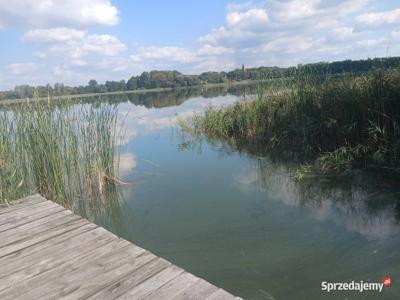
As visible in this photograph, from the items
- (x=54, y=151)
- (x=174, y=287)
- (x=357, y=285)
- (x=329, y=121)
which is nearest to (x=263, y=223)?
(x=357, y=285)

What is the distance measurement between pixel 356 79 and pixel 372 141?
4.09ft

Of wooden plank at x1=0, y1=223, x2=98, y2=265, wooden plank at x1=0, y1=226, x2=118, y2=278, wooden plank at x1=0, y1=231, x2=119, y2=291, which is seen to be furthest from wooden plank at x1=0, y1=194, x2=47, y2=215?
wooden plank at x1=0, y1=231, x2=119, y2=291

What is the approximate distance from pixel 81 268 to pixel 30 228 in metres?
0.90

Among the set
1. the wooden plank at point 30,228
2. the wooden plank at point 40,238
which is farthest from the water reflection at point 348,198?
the wooden plank at point 30,228

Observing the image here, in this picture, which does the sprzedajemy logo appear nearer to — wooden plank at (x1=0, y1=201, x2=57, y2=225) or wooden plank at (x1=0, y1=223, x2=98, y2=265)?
wooden plank at (x1=0, y1=223, x2=98, y2=265)

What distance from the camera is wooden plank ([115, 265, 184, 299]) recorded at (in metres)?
1.45

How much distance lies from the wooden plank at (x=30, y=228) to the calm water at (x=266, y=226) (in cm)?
93

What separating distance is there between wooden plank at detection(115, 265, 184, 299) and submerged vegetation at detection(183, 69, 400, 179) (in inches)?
128

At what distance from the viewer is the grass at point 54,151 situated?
3443mm

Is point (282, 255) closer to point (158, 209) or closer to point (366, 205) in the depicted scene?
point (366, 205)

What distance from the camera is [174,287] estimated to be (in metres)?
1.49

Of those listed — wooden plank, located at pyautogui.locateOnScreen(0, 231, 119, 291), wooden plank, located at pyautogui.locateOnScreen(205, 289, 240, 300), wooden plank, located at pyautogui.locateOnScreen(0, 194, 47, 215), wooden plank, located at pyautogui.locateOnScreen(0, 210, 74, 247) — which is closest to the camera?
wooden plank, located at pyautogui.locateOnScreen(205, 289, 240, 300)

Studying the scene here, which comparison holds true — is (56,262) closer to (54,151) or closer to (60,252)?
(60,252)

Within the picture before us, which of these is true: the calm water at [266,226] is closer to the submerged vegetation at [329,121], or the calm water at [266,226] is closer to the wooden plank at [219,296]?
the submerged vegetation at [329,121]
